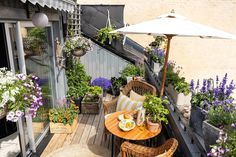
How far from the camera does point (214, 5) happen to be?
9258 millimetres

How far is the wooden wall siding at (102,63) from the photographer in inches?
265

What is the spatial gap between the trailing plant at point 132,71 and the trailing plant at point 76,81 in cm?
136

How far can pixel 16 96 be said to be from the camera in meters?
2.14

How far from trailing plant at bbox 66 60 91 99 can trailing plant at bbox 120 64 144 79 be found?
136cm

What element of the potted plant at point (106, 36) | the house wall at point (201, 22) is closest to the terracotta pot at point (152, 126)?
the potted plant at point (106, 36)

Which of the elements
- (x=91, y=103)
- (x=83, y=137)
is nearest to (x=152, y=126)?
(x=83, y=137)

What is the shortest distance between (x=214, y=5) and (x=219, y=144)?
948cm

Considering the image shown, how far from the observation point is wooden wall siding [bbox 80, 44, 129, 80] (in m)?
6.72

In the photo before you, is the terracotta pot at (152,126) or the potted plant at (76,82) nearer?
the terracotta pot at (152,126)

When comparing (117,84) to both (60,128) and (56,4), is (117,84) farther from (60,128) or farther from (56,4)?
(56,4)

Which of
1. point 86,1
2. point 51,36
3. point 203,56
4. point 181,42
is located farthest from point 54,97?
point 203,56

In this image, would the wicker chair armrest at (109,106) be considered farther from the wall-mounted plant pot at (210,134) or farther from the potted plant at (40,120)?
the wall-mounted plant pot at (210,134)

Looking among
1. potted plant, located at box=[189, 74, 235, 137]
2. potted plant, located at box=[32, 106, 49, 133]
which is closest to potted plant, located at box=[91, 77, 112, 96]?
potted plant, located at box=[32, 106, 49, 133]

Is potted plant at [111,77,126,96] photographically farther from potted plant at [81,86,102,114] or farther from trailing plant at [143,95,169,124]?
trailing plant at [143,95,169,124]
